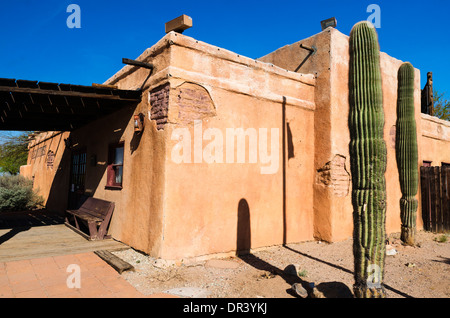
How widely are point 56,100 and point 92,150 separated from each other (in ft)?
7.82

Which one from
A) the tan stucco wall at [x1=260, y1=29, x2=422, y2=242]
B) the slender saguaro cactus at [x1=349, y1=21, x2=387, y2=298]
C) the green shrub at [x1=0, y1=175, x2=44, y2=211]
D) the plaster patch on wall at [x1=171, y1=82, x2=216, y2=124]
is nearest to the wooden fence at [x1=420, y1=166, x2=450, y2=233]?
the tan stucco wall at [x1=260, y1=29, x2=422, y2=242]

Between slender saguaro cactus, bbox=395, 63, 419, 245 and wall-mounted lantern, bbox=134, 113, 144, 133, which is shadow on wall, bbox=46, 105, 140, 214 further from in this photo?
slender saguaro cactus, bbox=395, 63, 419, 245

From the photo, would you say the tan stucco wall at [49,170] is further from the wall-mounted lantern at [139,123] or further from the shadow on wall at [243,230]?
the shadow on wall at [243,230]

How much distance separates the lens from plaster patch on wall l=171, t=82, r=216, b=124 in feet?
17.1

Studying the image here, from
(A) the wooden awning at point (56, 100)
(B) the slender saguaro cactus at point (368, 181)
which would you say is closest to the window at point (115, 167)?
(A) the wooden awning at point (56, 100)

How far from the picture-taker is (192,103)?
211 inches

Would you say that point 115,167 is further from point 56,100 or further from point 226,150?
point 226,150

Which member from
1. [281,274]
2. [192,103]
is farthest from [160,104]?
[281,274]

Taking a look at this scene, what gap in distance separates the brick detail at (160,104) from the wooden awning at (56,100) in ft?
2.16

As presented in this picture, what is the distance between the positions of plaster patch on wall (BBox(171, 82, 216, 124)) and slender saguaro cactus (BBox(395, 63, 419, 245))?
4.78m

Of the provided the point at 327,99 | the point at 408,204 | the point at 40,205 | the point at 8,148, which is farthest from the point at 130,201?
the point at 8,148

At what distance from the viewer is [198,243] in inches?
207

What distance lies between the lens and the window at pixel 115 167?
6770 millimetres
